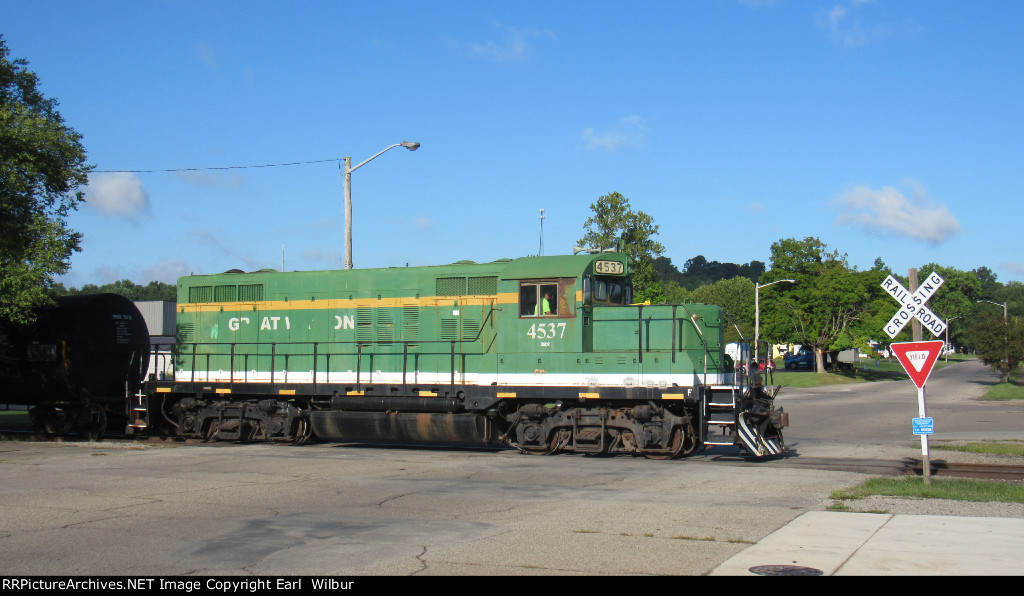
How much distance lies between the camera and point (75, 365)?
814 inches

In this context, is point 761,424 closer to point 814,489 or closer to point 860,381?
point 814,489

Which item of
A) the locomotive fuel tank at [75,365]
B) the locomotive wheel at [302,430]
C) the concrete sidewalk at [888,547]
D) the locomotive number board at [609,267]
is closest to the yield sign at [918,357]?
the concrete sidewalk at [888,547]

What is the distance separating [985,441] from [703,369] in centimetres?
903

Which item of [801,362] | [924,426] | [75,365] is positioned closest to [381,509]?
[924,426]

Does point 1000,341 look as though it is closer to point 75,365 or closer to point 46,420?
point 75,365

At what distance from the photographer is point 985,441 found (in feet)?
66.5

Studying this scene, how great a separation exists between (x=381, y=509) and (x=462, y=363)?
6965mm

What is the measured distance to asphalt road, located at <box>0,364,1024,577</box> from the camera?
766cm

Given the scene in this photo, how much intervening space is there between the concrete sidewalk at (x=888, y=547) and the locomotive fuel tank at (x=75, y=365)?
17.4 m

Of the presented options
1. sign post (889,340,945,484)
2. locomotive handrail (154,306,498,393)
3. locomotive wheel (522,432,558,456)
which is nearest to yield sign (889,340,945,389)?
sign post (889,340,945,484)

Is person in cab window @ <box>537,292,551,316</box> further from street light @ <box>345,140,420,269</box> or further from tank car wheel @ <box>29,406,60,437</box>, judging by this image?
tank car wheel @ <box>29,406,60,437</box>

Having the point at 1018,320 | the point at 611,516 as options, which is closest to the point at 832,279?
the point at 1018,320

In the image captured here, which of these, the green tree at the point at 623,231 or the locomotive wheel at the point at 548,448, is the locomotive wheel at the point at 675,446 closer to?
the locomotive wheel at the point at 548,448

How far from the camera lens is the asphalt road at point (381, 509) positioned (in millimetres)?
7664
